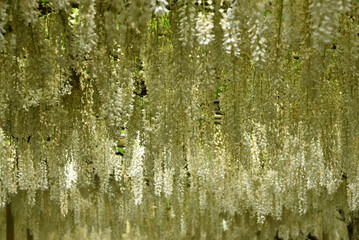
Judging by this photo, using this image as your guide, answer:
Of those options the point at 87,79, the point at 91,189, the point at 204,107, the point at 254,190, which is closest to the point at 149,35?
the point at 87,79

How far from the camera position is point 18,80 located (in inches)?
114

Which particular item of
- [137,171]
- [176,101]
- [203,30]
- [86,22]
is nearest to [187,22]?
[203,30]

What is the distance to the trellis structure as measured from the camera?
89.4 inches

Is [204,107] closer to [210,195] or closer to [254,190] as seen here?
[254,190]

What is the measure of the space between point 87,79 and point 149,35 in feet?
2.72

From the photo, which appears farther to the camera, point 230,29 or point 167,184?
point 167,184

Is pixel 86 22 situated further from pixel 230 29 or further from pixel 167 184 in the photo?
pixel 167 184

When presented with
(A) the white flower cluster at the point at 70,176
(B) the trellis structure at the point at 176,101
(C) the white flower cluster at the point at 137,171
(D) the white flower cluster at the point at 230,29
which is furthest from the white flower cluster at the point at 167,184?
(D) the white flower cluster at the point at 230,29

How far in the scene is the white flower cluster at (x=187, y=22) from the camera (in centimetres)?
227

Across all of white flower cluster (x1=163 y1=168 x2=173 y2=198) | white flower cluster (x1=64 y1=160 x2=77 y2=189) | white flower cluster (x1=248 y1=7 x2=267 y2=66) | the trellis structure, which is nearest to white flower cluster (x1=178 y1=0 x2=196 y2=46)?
the trellis structure

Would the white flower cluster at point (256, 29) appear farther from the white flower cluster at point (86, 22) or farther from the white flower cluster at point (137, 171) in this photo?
the white flower cluster at point (137, 171)

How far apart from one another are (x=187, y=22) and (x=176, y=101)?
893mm

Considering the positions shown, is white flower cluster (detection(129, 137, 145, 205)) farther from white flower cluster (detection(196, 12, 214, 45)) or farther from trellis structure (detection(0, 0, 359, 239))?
white flower cluster (detection(196, 12, 214, 45))

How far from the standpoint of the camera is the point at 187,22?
2285 millimetres
